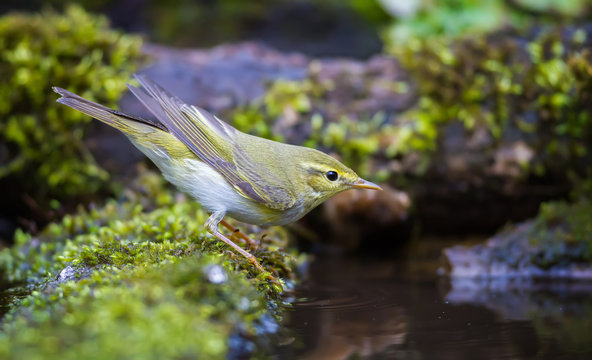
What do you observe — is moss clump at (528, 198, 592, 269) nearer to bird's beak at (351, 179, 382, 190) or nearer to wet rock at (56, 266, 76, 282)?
bird's beak at (351, 179, 382, 190)

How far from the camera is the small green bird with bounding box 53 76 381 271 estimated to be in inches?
152

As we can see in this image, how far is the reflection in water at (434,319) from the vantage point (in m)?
2.94

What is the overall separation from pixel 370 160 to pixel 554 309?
9.28 ft

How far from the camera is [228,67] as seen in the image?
701 cm

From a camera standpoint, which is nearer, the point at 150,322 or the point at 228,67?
the point at 150,322

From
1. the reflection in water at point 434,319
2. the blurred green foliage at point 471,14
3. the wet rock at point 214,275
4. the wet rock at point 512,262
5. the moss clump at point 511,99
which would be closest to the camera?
the wet rock at point 214,275

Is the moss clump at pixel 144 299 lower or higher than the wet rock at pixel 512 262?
higher

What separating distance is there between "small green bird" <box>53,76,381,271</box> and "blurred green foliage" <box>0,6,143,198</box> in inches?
97.5

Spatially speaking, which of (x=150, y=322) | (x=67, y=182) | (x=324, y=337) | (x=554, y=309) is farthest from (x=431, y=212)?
(x=150, y=322)

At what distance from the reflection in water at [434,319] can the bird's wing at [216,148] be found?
798 mm

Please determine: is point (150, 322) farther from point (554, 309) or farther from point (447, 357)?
point (554, 309)

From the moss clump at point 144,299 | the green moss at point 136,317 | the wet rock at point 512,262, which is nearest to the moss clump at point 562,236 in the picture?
A: the wet rock at point 512,262

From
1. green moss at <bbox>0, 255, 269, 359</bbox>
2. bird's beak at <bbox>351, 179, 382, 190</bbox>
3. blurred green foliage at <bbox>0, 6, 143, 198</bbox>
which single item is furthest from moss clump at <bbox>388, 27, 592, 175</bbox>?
green moss at <bbox>0, 255, 269, 359</bbox>

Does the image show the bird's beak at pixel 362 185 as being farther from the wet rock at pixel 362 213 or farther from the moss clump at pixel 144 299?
the wet rock at pixel 362 213
